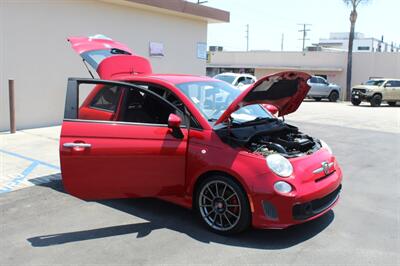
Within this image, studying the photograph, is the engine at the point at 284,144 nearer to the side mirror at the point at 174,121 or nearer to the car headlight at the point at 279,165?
the car headlight at the point at 279,165

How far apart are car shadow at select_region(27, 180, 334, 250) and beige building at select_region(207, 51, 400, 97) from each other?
33.7 m

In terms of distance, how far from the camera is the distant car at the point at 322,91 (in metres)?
29.5

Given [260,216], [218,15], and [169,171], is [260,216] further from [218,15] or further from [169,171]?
[218,15]

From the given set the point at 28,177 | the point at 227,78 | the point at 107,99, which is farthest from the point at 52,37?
the point at 227,78

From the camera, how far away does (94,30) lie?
1257cm

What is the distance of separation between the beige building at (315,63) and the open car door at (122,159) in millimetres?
34664

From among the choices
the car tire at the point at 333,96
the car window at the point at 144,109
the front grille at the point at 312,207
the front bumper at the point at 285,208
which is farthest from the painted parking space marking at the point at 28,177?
the car tire at the point at 333,96

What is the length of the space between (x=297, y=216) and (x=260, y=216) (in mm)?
362

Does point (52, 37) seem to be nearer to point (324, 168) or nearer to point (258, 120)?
point (258, 120)

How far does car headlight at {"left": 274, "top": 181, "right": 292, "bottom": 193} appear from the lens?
13.4 ft

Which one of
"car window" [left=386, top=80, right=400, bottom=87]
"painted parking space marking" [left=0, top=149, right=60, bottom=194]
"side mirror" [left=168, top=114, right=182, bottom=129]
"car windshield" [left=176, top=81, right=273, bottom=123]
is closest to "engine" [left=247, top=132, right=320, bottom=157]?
"car windshield" [left=176, top=81, right=273, bottom=123]

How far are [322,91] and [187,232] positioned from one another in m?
26.9

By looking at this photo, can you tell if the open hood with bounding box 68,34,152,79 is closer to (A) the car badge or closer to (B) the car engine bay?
(B) the car engine bay

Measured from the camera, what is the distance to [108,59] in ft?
20.0
